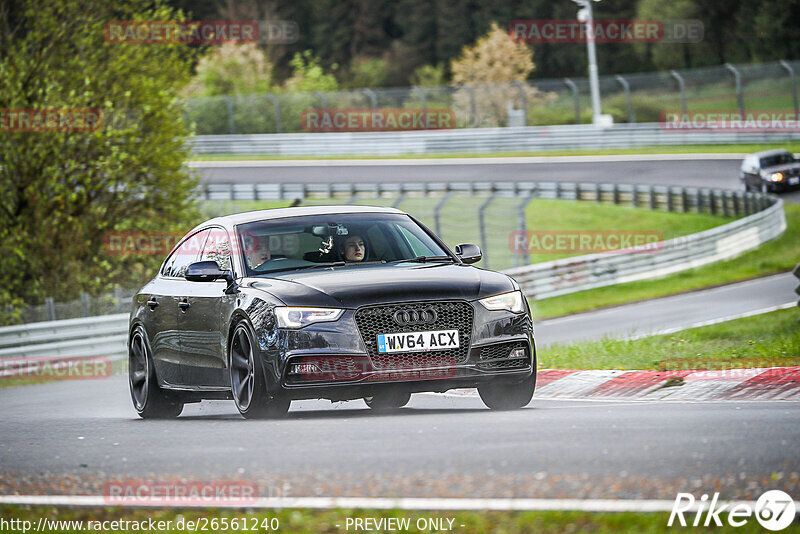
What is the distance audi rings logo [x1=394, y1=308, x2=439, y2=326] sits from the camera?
30.1 ft

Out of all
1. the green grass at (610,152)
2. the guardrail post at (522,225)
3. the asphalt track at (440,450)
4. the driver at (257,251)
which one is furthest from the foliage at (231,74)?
the driver at (257,251)

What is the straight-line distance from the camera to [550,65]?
100875mm

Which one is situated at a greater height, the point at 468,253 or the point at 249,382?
the point at 468,253

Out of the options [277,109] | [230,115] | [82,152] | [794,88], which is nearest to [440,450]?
[82,152]

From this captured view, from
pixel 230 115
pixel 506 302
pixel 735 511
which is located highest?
pixel 230 115

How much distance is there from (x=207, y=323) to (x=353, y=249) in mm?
1256

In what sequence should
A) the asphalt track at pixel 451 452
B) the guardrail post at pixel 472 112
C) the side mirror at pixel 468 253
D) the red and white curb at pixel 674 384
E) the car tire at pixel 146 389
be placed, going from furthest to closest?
the guardrail post at pixel 472 112 → the car tire at pixel 146 389 → the side mirror at pixel 468 253 → the red and white curb at pixel 674 384 → the asphalt track at pixel 451 452

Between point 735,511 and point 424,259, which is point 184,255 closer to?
point 424,259

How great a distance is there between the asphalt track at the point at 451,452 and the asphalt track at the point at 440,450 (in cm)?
1

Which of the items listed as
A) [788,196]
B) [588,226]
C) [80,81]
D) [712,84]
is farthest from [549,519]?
[712,84]

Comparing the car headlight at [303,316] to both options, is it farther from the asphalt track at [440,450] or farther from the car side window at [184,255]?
the car side window at [184,255]

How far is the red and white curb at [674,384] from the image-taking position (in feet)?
34.4

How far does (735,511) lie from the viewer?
5.27 meters

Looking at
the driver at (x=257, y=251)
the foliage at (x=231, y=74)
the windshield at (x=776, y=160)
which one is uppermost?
the foliage at (x=231, y=74)
